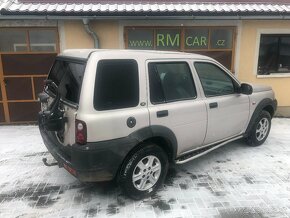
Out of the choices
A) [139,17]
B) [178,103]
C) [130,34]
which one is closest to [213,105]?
[178,103]

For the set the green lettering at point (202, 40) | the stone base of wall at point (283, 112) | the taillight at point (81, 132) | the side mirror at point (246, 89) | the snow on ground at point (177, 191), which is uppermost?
the green lettering at point (202, 40)

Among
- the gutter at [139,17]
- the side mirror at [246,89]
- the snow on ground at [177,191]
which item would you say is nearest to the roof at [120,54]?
the side mirror at [246,89]

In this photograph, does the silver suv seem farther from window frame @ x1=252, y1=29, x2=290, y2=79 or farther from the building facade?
window frame @ x1=252, y1=29, x2=290, y2=79

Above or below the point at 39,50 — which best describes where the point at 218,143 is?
below

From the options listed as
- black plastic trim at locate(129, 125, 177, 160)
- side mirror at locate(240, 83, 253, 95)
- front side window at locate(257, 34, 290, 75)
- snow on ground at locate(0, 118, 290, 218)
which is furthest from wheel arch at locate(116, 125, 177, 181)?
front side window at locate(257, 34, 290, 75)

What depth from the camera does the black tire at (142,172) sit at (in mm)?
3432

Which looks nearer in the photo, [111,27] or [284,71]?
[111,27]

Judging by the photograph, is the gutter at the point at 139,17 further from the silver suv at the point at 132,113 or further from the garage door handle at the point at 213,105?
the garage door handle at the point at 213,105

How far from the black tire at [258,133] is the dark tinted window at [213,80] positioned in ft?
3.51

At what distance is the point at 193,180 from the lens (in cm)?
423

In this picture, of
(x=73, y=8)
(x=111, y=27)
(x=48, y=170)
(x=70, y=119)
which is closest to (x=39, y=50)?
(x=73, y=8)

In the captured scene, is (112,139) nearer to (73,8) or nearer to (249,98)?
(249,98)

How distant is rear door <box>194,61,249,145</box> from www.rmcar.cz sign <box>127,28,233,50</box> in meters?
2.75

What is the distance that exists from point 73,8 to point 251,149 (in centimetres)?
488
